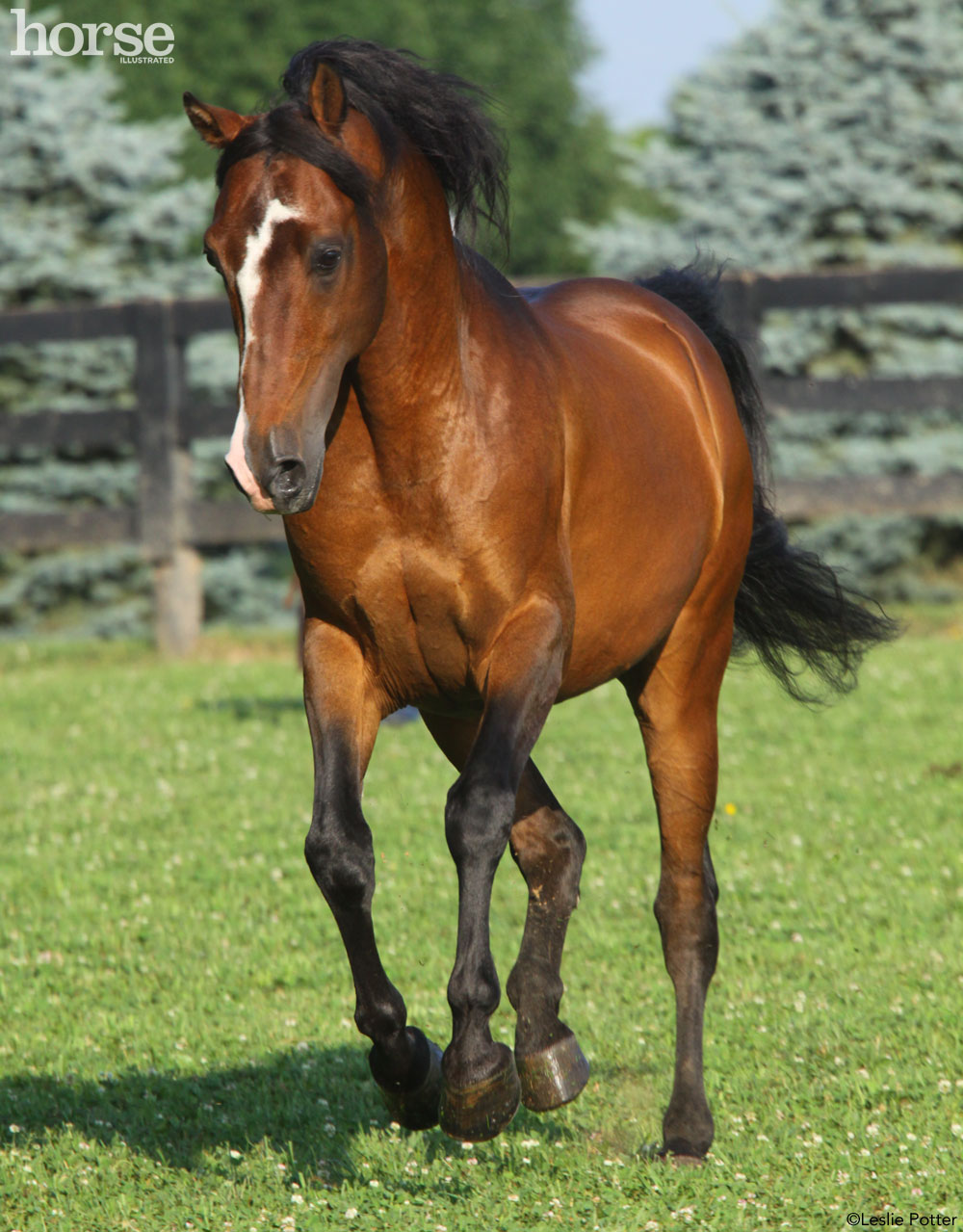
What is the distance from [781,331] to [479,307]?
1211 centimetres

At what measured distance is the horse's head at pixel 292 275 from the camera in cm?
312

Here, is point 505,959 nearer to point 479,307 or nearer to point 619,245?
point 479,307

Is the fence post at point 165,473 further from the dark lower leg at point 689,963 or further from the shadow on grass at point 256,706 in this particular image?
the dark lower leg at point 689,963

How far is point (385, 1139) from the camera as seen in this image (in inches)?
174

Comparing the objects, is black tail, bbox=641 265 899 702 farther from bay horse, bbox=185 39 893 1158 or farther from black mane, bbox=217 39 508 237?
black mane, bbox=217 39 508 237

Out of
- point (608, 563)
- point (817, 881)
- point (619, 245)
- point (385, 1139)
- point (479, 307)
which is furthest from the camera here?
point (619, 245)

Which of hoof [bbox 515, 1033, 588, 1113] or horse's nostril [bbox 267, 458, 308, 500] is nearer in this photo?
horse's nostril [bbox 267, 458, 308, 500]

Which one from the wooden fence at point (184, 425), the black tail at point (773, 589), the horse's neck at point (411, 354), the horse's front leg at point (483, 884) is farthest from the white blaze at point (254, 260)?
the wooden fence at point (184, 425)

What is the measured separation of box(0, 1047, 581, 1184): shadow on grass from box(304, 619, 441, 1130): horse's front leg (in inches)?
25.8

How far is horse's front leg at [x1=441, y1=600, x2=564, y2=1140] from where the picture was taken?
11.1 feet

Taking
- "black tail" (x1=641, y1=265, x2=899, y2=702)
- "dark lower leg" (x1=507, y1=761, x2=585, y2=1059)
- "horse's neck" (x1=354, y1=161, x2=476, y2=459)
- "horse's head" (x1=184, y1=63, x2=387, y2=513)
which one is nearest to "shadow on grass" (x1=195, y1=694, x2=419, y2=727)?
"black tail" (x1=641, y1=265, x2=899, y2=702)

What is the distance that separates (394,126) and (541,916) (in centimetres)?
208

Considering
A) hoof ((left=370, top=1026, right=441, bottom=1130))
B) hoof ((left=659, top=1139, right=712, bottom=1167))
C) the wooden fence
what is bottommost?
the wooden fence

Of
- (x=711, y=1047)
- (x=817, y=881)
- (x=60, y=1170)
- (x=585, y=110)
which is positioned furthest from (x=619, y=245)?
(x=585, y=110)
